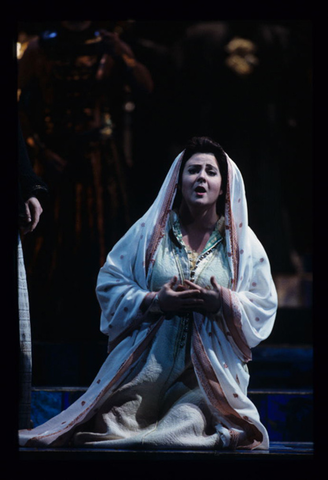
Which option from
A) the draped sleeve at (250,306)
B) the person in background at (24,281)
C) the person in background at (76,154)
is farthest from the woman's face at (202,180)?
the person in background at (76,154)

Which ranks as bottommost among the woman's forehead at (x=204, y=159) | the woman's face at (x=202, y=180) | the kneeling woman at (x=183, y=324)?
the kneeling woman at (x=183, y=324)

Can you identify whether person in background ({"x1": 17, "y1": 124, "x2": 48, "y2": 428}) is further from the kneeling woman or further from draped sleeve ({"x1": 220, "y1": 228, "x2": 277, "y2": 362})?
draped sleeve ({"x1": 220, "y1": 228, "x2": 277, "y2": 362})

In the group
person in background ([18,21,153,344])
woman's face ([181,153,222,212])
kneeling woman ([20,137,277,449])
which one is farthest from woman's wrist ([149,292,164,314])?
person in background ([18,21,153,344])

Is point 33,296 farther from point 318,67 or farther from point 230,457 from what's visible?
point 318,67

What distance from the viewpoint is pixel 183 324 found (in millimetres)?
4223

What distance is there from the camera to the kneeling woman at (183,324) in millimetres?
4102

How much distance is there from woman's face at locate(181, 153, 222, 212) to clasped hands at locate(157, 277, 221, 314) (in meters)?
0.39

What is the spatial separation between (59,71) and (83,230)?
2.79ft

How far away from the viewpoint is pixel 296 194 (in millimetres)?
5117

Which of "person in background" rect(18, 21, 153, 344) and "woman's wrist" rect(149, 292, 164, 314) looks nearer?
"woman's wrist" rect(149, 292, 164, 314)

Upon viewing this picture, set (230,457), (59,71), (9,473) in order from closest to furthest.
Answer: (9,473) < (230,457) < (59,71)

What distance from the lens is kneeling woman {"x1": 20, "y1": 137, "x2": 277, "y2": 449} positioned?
13.5ft

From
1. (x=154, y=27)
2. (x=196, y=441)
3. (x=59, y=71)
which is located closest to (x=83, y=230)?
(x=59, y=71)

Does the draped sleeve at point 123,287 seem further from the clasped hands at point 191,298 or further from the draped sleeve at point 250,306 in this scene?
the draped sleeve at point 250,306
